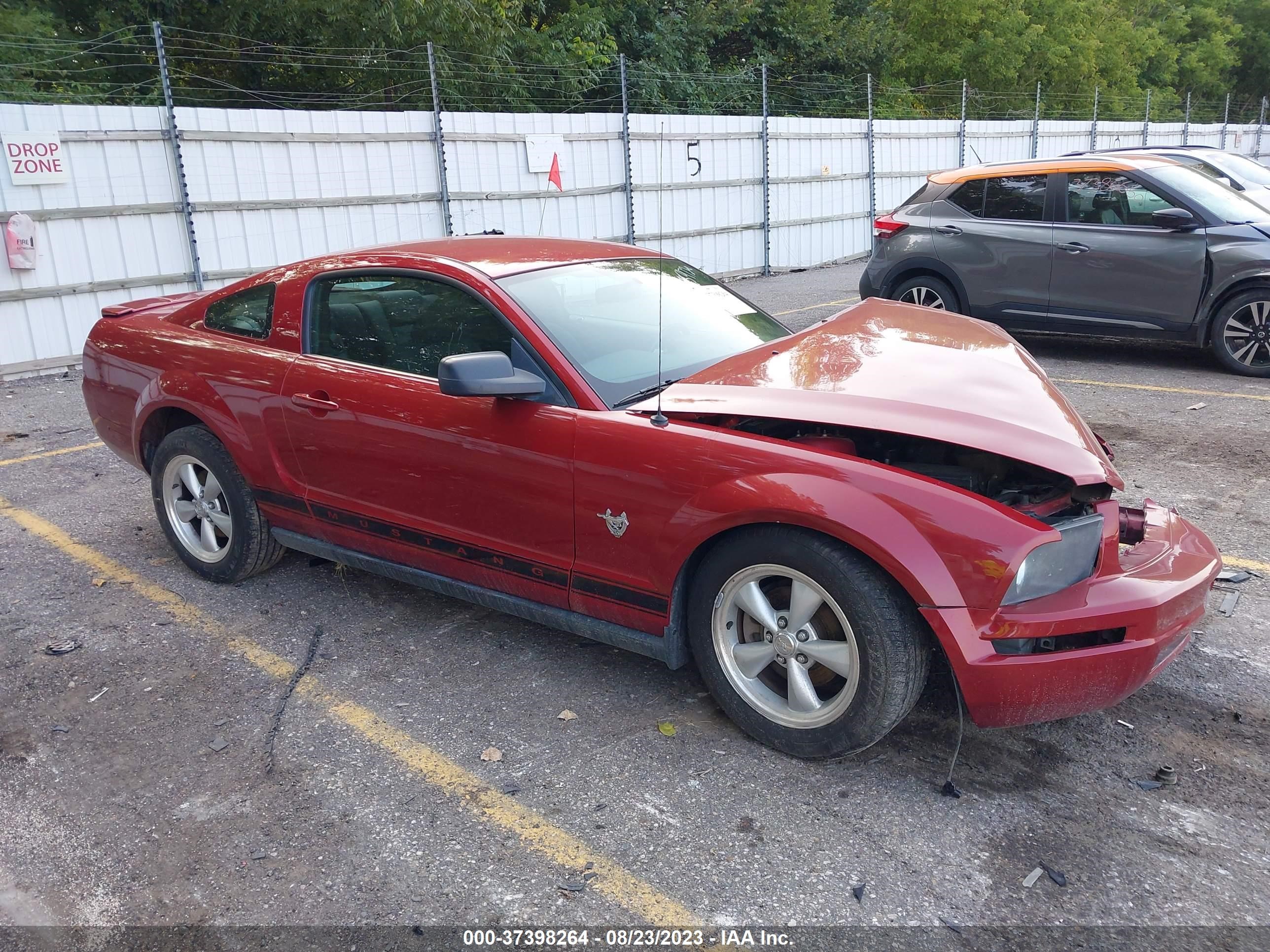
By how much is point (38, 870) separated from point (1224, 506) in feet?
17.4

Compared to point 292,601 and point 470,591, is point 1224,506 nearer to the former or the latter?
point 470,591

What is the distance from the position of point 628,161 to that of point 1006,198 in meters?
6.92

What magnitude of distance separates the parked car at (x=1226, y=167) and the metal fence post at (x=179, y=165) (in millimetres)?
8776

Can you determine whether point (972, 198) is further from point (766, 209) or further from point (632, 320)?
point (766, 209)

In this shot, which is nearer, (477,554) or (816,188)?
(477,554)

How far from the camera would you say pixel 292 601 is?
15.0 ft

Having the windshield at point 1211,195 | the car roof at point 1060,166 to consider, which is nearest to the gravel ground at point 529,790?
the windshield at point 1211,195

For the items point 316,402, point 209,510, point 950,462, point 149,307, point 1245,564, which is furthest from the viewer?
point 149,307

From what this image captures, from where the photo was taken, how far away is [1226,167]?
10.1 m

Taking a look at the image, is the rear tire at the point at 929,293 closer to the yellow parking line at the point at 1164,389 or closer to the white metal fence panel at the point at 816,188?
the yellow parking line at the point at 1164,389

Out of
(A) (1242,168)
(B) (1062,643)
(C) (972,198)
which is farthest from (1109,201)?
(B) (1062,643)

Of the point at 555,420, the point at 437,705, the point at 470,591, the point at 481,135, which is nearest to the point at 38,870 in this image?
the point at 437,705

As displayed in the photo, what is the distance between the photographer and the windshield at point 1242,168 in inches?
392

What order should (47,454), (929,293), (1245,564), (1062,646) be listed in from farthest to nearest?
(929,293) < (47,454) < (1245,564) < (1062,646)
